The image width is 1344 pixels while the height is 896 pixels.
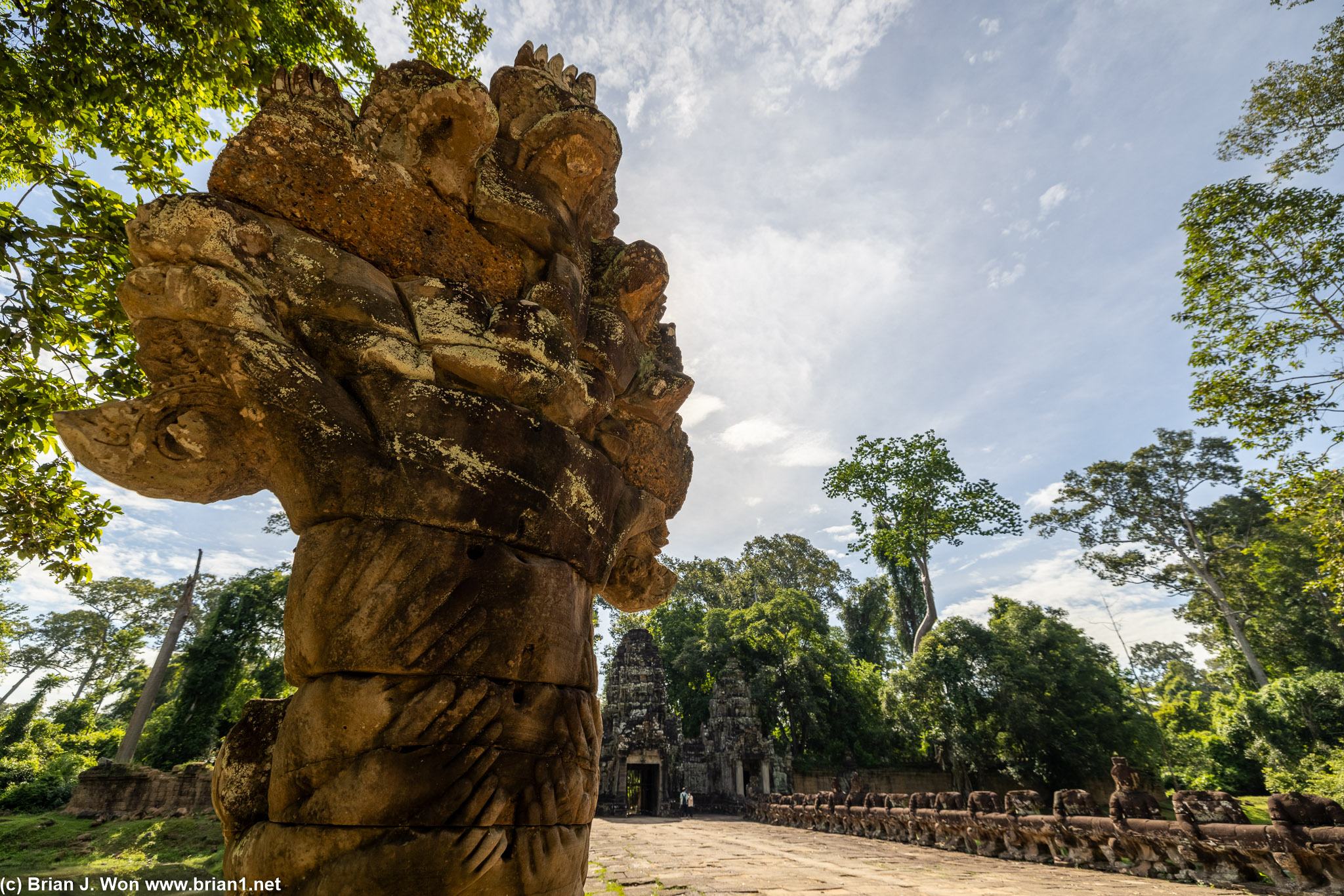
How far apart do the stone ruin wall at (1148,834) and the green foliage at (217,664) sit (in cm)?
2049

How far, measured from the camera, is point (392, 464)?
187 cm

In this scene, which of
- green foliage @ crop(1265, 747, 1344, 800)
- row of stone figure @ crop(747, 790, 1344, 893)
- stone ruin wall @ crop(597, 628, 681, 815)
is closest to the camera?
row of stone figure @ crop(747, 790, 1344, 893)

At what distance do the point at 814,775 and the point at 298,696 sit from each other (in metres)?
22.8

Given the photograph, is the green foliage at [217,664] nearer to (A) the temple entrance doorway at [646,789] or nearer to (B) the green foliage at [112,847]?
(B) the green foliage at [112,847]

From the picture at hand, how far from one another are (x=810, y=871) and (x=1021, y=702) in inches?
587

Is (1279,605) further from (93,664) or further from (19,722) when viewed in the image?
(93,664)

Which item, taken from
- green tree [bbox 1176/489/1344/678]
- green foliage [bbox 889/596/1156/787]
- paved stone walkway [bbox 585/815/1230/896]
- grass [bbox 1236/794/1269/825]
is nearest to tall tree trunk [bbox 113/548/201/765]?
paved stone walkway [bbox 585/815/1230/896]

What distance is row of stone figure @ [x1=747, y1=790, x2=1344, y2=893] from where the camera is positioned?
18.1 feet

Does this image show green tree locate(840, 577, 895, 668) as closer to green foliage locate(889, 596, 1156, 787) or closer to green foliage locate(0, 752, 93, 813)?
green foliage locate(889, 596, 1156, 787)

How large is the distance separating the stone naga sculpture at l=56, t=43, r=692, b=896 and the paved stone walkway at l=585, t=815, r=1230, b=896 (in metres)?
3.50

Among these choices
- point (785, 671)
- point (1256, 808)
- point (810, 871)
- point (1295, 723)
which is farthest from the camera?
point (785, 671)

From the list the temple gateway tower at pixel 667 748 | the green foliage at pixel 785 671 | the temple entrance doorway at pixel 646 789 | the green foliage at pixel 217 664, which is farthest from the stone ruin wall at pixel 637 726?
the green foliage at pixel 217 664

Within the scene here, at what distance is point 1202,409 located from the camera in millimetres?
9125

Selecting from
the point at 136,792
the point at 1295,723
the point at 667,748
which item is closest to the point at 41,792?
the point at 136,792
